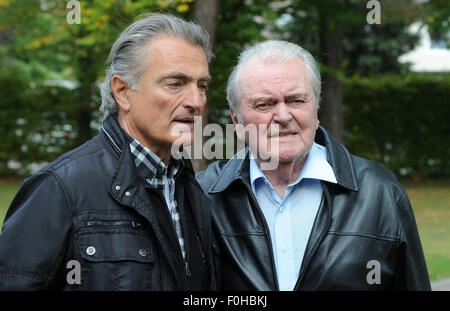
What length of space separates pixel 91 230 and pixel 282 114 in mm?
1096

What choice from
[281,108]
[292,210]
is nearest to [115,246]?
[292,210]

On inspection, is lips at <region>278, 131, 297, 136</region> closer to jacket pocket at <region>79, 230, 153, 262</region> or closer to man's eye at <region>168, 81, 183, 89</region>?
man's eye at <region>168, 81, 183, 89</region>

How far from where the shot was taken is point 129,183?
2299 millimetres

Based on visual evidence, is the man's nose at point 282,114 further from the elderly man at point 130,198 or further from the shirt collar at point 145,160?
the shirt collar at point 145,160

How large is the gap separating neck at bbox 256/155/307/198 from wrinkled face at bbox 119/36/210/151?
1.88ft

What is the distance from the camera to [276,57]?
2.84m

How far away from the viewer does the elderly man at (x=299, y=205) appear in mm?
2645

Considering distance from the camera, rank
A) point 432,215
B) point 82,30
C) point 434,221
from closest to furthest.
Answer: point 434,221 < point 432,215 < point 82,30

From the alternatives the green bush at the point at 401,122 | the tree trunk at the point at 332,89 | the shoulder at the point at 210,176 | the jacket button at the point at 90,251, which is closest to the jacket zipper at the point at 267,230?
the shoulder at the point at 210,176

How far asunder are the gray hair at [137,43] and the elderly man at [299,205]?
48cm

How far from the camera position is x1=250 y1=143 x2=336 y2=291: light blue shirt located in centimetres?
269

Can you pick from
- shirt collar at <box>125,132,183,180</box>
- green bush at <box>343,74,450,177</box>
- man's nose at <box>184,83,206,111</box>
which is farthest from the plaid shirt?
green bush at <box>343,74,450,177</box>

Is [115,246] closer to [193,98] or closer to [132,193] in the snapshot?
[132,193]

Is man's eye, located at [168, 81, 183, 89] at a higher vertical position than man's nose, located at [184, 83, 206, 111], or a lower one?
higher
